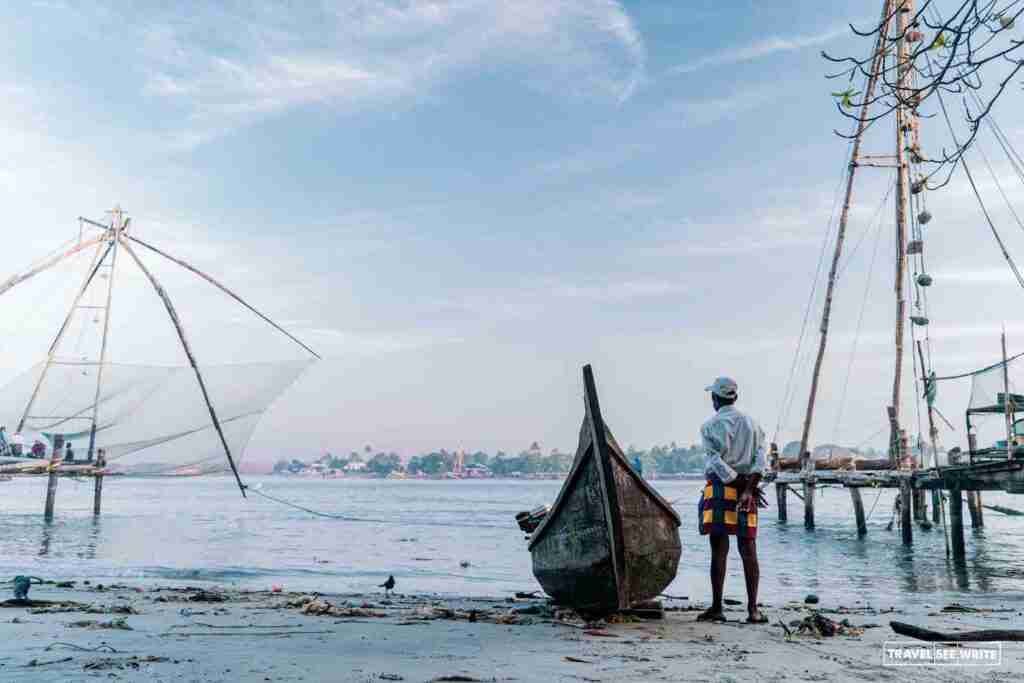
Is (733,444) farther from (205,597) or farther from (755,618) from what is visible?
(205,597)

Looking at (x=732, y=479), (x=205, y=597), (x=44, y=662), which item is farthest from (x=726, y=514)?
(x=205, y=597)

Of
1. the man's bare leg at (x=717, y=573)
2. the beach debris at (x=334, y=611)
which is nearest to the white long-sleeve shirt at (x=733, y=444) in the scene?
the man's bare leg at (x=717, y=573)

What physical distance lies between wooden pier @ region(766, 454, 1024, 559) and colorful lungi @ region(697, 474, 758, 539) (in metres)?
12.3

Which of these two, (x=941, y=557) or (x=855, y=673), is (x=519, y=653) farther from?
(x=941, y=557)

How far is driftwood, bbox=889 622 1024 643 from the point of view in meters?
5.45

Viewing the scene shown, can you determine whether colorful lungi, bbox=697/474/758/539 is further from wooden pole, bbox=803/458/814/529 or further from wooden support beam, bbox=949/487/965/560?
wooden pole, bbox=803/458/814/529

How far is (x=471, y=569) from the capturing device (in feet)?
58.5

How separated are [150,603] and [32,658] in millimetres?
4018

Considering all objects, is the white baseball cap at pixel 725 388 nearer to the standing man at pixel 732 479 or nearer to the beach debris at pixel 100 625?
the standing man at pixel 732 479

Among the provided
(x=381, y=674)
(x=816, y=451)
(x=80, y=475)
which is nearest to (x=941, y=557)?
(x=816, y=451)

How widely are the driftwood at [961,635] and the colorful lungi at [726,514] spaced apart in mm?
1395

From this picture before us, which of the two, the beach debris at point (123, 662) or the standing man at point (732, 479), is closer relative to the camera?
the beach debris at point (123, 662)

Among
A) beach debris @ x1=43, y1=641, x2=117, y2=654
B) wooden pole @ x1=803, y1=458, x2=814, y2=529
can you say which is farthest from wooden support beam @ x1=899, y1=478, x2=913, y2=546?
beach debris @ x1=43, y1=641, x2=117, y2=654

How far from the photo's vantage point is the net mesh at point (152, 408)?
22219 mm
